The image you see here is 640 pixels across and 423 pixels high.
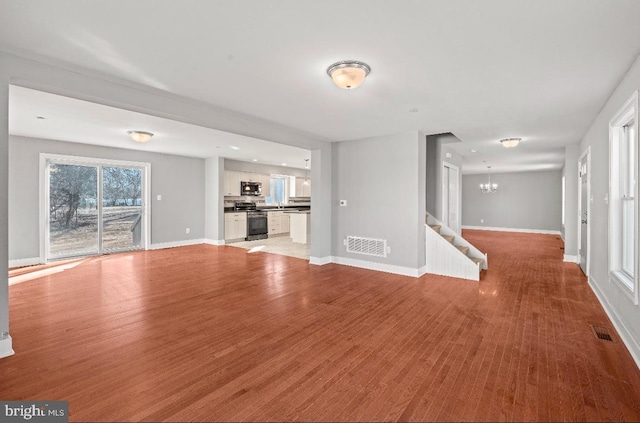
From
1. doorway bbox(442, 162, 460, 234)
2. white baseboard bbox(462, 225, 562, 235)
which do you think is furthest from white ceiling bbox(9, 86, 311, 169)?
white baseboard bbox(462, 225, 562, 235)

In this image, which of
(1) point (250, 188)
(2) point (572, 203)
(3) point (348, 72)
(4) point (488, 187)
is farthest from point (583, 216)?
(1) point (250, 188)

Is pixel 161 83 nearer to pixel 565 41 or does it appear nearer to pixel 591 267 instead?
pixel 565 41

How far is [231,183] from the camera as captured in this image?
363 inches

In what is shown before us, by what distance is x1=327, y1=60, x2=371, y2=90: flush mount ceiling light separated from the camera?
275 centimetres

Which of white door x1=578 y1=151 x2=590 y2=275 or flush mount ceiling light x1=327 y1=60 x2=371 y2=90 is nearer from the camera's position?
flush mount ceiling light x1=327 y1=60 x2=371 y2=90

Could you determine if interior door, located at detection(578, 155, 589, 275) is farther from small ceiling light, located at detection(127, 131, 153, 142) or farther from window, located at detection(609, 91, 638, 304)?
small ceiling light, located at detection(127, 131, 153, 142)

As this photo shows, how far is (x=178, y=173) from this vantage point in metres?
8.47

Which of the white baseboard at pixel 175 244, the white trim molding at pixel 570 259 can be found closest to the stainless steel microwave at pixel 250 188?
the white baseboard at pixel 175 244

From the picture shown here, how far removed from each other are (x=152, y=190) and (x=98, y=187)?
1140 mm

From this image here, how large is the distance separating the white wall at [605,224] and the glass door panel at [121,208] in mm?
8823

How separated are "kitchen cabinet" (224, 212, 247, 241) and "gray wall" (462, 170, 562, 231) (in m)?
9.65

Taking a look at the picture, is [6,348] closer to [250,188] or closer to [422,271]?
[422,271]

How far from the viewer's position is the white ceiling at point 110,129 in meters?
4.05

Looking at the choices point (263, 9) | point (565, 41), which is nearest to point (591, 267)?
point (565, 41)
